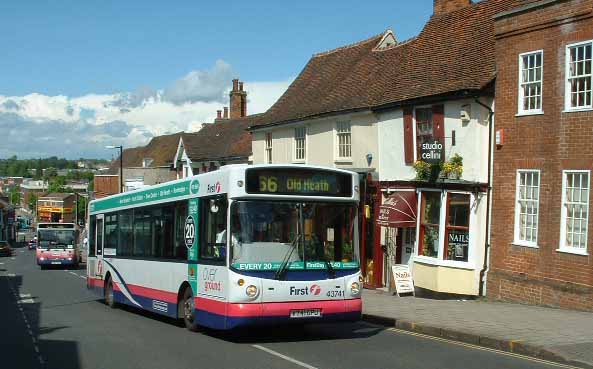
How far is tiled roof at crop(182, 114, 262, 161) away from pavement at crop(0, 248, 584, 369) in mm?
25432

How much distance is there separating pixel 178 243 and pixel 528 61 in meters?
10.1

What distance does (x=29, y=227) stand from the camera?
189000 mm

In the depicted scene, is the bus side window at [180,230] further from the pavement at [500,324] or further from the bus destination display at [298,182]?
the pavement at [500,324]

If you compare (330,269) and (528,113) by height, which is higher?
(528,113)

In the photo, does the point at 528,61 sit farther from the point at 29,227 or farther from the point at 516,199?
the point at 29,227

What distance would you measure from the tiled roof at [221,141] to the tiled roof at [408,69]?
29.7 feet

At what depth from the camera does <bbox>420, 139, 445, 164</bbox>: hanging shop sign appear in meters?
20.9

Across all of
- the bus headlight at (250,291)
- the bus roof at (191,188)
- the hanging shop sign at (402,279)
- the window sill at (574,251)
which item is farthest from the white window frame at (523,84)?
the bus headlight at (250,291)

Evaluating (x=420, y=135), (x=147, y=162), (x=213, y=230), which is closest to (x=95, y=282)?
(x=213, y=230)

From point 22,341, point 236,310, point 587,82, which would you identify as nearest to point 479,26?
point 587,82

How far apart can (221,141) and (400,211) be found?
2586 centimetres

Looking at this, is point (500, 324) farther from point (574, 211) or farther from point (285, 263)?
point (285, 263)

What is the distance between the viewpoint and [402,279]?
22.2 meters

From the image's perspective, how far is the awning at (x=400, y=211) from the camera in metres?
22.3
